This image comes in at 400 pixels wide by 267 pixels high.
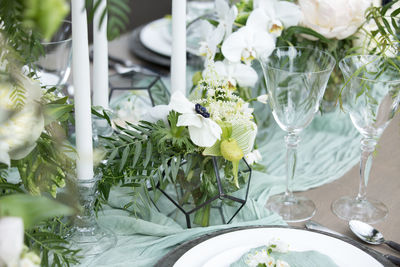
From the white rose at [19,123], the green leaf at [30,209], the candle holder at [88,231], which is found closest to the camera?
the green leaf at [30,209]

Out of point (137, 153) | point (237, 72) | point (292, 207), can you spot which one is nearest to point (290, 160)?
point (292, 207)

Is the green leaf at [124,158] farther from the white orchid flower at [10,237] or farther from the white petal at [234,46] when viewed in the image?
the white orchid flower at [10,237]

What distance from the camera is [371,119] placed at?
902mm

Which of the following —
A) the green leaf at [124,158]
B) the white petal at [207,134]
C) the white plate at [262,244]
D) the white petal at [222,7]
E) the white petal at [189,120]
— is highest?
the white petal at [222,7]

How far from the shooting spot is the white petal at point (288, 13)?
1.06m

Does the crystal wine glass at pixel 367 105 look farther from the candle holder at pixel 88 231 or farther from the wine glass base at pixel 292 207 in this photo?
the candle holder at pixel 88 231

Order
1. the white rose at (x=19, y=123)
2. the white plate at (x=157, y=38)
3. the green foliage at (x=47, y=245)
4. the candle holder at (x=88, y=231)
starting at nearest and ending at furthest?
the white rose at (x=19, y=123)
the green foliage at (x=47, y=245)
the candle holder at (x=88, y=231)
the white plate at (x=157, y=38)

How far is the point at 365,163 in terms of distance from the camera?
0.97 m

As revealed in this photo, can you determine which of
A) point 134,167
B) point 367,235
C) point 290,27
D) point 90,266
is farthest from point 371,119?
point 90,266

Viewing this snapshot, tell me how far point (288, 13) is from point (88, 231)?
22.0 inches

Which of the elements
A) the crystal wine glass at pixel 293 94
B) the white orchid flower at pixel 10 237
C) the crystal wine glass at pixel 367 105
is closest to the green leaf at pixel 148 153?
the crystal wine glass at pixel 293 94

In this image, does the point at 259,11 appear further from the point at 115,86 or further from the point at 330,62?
the point at 115,86

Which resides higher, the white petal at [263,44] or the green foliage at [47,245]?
the white petal at [263,44]

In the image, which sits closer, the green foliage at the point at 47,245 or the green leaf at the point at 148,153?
the green foliage at the point at 47,245
